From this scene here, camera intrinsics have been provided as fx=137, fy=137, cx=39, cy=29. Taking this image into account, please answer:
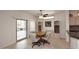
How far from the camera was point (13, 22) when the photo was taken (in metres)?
2.89

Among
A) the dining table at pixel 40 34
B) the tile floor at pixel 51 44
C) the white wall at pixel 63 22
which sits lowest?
the tile floor at pixel 51 44

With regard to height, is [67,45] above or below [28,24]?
below

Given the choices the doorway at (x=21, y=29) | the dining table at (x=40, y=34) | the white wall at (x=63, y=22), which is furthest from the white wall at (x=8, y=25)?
the white wall at (x=63, y=22)

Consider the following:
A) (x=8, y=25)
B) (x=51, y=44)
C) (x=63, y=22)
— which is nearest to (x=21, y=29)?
(x=8, y=25)

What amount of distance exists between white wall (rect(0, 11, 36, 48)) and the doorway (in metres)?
0.09

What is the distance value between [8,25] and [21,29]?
30cm

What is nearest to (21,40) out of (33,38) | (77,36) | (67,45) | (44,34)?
(33,38)

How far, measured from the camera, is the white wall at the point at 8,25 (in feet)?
9.30

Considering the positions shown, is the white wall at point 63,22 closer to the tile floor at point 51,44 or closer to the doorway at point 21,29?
the tile floor at point 51,44

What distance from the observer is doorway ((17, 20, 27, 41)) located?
9.70 feet

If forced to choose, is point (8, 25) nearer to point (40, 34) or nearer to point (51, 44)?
point (40, 34)

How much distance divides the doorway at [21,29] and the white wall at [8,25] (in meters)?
0.09
